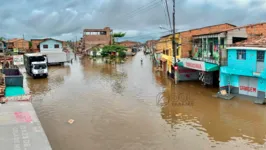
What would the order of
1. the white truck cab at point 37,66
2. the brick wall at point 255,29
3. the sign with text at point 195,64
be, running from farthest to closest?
the white truck cab at point 37,66 → the sign with text at point 195,64 → the brick wall at point 255,29

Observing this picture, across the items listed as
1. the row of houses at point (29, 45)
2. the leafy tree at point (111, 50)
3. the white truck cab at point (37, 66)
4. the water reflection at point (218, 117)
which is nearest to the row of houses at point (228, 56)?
the water reflection at point (218, 117)

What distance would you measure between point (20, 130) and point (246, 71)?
16.7 meters

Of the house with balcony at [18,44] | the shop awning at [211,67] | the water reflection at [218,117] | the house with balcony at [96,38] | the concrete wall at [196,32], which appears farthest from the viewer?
the house with balcony at [96,38]

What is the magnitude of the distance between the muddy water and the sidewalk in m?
2.29

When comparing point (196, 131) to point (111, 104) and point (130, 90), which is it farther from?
point (130, 90)

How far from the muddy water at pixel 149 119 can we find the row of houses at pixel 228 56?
1787 mm

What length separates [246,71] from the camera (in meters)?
19.0

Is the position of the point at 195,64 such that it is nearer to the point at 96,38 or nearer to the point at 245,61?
the point at 245,61

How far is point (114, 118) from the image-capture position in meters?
16.4

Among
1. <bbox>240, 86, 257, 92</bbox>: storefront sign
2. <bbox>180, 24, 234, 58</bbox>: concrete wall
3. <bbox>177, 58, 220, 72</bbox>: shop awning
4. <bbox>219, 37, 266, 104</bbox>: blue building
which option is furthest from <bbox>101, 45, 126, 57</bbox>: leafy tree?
<bbox>240, 86, 257, 92</bbox>: storefront sign

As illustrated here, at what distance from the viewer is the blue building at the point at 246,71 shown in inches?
719

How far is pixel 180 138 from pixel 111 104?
8394mm

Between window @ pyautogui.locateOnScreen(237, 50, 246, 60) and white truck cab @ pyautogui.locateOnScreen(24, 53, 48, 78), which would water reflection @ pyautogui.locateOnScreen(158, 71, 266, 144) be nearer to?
window @ pyautogui.locateOnScreen(237, 50, 246, 60)

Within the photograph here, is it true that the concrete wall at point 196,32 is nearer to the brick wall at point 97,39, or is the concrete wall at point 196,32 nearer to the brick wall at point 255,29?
the brick wall at point 255,29
